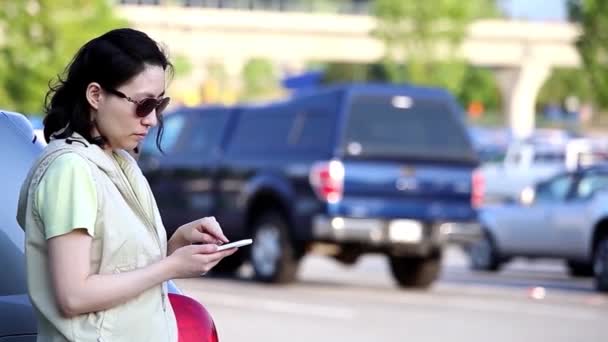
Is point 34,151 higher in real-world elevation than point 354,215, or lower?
higher

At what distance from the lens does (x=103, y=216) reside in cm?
366

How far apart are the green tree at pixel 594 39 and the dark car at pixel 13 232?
40.5 meters

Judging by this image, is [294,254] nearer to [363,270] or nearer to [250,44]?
[363,270]

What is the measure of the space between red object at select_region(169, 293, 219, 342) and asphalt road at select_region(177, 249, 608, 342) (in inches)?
335

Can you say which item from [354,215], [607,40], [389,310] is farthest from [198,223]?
[607,40]

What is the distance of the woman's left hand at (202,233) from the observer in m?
3.83

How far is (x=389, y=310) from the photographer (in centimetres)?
1566

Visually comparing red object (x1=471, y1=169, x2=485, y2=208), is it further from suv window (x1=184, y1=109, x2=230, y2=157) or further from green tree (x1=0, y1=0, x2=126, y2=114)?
green tree (x1=0, y1=0, x2=126, y2=114)

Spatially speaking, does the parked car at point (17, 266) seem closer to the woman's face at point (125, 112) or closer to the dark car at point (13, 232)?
the dark car at point (13, 232)

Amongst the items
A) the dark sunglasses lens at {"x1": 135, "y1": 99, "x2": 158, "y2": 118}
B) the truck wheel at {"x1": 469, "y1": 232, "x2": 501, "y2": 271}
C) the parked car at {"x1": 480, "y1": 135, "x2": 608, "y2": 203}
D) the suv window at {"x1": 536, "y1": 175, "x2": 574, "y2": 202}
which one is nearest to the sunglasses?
the dark sunglasses lens at {"x1": 135, "y1": 99, "x2": 158, "y2": 118}

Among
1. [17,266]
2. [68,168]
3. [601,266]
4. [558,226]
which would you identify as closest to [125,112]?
[68,168]

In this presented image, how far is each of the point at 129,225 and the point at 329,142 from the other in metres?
13.9

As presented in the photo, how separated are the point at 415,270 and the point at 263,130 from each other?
2.24 m

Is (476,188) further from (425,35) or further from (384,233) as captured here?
(425,35)
